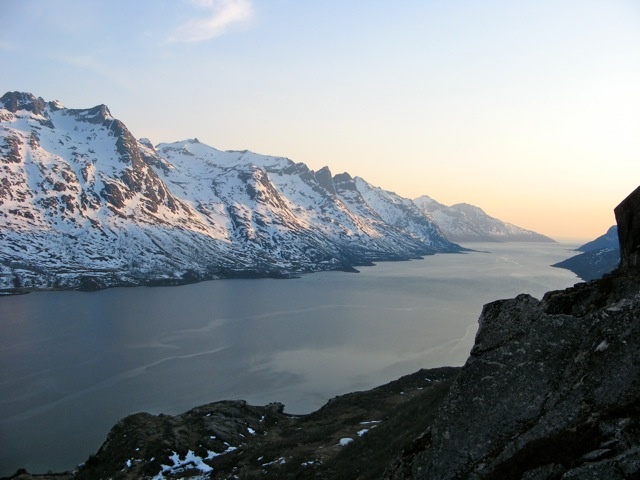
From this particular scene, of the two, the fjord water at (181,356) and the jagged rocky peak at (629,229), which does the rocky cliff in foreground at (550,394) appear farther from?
the fjord water at (181,356)

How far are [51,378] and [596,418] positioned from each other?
95.5 meters

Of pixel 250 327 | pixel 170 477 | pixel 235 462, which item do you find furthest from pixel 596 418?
pixel 250 327

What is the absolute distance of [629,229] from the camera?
17172 millimetres

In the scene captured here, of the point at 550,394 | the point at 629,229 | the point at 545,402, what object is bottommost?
the point at 545,402

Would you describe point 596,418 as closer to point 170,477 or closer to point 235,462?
point 235,462

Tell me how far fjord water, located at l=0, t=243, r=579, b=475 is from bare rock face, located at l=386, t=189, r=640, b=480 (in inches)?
2174

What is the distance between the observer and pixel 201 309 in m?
164

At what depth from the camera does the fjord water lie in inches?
2682

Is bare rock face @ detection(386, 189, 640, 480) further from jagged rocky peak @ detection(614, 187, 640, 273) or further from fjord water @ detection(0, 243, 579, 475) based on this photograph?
fjord water @ detection(0, 243, 579, 475)

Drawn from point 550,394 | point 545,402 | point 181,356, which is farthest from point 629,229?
point 181,356

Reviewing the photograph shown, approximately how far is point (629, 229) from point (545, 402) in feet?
30.9

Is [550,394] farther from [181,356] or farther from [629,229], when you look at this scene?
[181,356]

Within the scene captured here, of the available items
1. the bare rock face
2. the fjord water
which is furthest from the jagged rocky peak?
the fjord water

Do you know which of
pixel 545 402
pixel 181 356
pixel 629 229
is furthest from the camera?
pixel 181 356
